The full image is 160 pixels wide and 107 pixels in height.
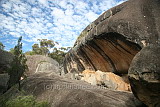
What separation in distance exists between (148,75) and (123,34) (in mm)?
5293

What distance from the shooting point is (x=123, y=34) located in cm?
761

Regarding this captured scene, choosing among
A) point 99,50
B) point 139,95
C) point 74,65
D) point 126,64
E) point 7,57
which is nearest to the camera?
point 139,95

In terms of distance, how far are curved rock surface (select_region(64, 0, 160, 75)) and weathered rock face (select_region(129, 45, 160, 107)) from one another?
4602mm

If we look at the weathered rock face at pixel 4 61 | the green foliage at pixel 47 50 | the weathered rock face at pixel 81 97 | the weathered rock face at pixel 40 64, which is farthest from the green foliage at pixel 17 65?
the green foliage at pixel 47 50

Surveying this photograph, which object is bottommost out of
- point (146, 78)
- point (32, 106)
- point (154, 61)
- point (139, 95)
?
point (32, 106)

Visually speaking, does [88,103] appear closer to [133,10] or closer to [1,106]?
[1,106]

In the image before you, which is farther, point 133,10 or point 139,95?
point 133,10

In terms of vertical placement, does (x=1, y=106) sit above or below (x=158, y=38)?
below

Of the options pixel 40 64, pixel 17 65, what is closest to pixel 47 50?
pixel 40 64

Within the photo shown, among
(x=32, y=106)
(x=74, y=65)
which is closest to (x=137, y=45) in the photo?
(x=32, y=106)

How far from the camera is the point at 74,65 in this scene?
1436 cm

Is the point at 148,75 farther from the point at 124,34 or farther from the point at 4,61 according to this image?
the point at 4,61

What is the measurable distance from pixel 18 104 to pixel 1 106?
564 mm

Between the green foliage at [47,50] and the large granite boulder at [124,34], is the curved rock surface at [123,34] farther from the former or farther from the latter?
the green foliage at [47,50]
